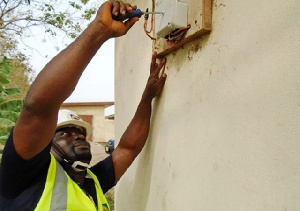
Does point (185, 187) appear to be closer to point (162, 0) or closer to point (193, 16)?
point (193, 16)

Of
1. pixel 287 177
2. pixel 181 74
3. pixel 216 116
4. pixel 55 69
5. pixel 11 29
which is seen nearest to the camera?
pixel 287 177

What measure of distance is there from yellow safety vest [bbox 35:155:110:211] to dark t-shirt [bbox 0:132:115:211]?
0.03m

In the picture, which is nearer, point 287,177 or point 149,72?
point 287,177

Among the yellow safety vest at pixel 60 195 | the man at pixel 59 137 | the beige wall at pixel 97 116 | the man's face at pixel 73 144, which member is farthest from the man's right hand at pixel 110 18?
the beige wall at pixel 97 116

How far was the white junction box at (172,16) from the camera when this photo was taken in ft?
5.87

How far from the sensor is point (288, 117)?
115 centimetres

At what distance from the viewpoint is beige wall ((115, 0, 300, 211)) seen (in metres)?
1.17

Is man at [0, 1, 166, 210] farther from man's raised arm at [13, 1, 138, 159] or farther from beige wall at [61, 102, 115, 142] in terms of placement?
beige wall at [61, 102, 115, 142]

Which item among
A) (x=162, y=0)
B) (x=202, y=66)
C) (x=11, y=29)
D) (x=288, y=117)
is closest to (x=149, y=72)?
(x=162, y=0)

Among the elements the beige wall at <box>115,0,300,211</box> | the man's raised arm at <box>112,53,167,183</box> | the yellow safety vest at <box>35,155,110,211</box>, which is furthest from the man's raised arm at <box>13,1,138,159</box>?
the man's raised arm at <box>112,53,167,183</box>

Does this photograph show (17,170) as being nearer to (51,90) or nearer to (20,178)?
(20,178)

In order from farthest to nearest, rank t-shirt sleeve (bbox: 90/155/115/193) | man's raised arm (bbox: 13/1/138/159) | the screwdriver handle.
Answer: t-shirt sleeve (bbox: 90/155/115/193)
the screwdriver handle
man's raised arm (bbox: 13/1/138/159)

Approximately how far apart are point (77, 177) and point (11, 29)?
1245 centimetres

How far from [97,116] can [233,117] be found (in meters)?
20.8
